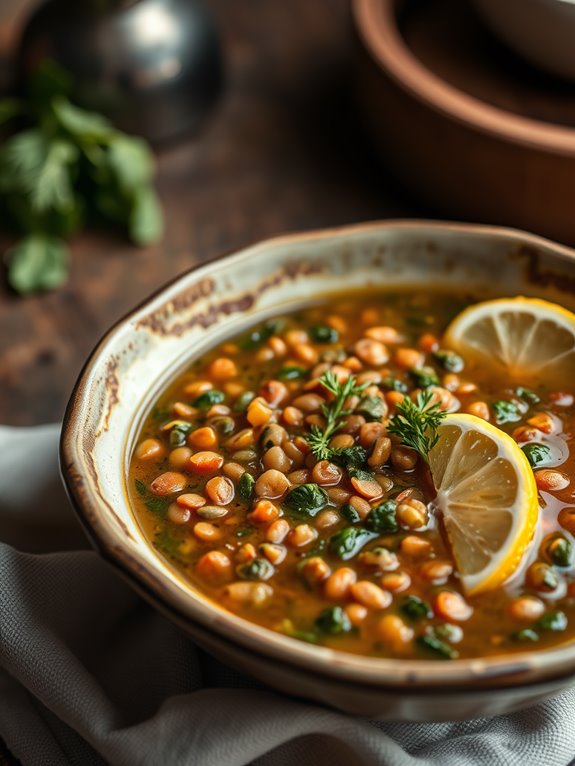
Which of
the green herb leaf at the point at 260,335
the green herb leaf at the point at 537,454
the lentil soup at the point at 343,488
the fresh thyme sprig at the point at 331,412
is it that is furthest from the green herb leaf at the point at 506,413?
the green herb leaf at the point at 260,335

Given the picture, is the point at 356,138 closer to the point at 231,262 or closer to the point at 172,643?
the point at 231,262

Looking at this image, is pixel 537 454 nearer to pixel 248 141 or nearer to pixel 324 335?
pixel 324 335

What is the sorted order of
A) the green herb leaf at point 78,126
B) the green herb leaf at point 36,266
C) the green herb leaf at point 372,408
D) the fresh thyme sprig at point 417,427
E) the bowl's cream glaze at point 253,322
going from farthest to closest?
the green herb leaf at point 78,126 < the green herb leaf at point 36,266 < the green herb leaf at point 372,408 < the fresh thyme sprig at point 417,427 < the bowl's cream glaze at point 253,322

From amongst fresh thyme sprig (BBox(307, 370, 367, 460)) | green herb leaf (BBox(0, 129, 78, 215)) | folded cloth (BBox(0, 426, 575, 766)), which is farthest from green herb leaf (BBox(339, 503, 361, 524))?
green herb leaf (BBox(0, 129, 78, 215))

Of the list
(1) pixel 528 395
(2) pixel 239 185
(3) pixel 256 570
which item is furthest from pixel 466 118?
(3) pixel 256 570

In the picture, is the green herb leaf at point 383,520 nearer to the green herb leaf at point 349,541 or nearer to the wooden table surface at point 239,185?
the green herb leaf at point 349,541

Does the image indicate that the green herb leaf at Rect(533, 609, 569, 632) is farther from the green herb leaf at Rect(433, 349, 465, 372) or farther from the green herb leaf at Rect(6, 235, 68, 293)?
the green herb leaf at Rect(6, 235, 68, 293)
